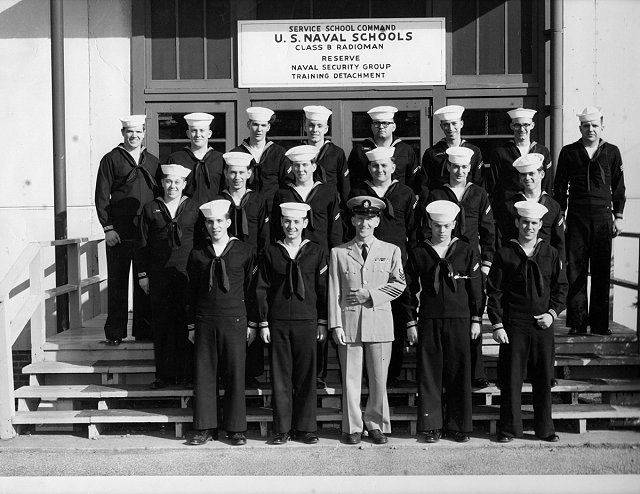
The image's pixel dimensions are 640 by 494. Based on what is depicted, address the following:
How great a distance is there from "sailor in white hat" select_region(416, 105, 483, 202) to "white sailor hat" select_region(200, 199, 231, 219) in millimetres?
1732

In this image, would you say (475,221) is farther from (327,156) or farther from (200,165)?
(200,165)

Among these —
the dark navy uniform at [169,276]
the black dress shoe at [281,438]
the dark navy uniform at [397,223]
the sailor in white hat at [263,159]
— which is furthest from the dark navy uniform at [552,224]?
the dark navy uniform at [169,276]

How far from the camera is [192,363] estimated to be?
7188 mm

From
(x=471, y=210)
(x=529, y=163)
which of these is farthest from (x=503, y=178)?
(x=471, y=210)

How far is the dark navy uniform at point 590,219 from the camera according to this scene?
7562 mm

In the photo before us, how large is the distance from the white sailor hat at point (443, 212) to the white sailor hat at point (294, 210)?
0.95m

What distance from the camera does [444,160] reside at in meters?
7.30

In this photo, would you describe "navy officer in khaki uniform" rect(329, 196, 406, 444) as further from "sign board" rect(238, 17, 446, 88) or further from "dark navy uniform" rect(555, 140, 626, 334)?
"sign board" rect(238, 17, 446, 88)

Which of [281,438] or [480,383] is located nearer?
[281,438]

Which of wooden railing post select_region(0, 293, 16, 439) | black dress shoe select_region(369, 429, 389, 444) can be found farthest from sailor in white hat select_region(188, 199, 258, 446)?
wooden railing post select_region(0, 293, 16, 439)

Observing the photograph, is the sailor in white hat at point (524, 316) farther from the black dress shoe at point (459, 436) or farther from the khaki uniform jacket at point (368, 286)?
the khaki uniform jacket at point (368, 286)

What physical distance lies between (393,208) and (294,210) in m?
0.96

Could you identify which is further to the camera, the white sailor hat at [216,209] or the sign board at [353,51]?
the sign board at [353,51]

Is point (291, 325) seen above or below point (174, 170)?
below
